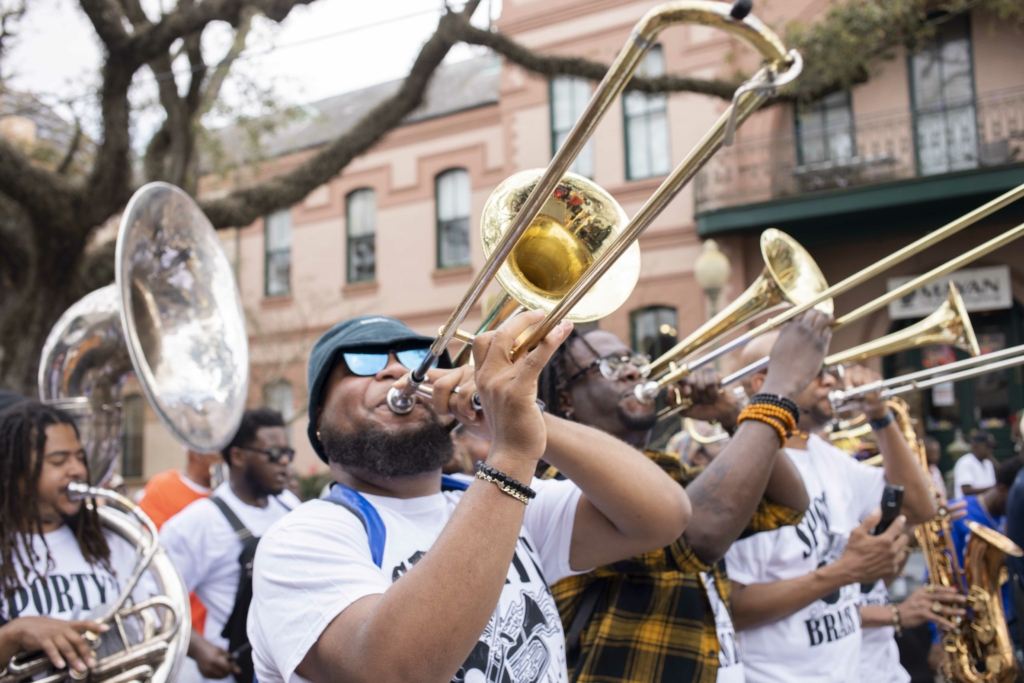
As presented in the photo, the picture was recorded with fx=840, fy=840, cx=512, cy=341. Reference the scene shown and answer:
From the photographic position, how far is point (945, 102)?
11789 millimetres

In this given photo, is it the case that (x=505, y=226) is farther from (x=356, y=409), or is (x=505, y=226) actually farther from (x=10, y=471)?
(x=10, y=471)

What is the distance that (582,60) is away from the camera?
847 centimetres

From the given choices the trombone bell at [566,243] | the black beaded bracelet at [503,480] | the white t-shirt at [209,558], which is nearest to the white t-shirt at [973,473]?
the white t-shirt at [209,558]

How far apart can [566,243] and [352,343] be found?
2.31ft

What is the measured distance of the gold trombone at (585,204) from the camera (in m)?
1.15

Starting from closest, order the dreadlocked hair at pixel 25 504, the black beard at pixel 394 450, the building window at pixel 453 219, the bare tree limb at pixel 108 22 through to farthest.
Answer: the black beard at pixel 394 450
the dreadlocked hair at pixel 25 504
the bare tree limb at pixel 108 22
the building window at pixel 453 219

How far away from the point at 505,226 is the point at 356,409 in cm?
75

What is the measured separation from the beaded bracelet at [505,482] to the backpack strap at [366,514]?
416mm

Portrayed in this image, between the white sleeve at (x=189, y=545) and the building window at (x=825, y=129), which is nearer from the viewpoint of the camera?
the white sleeve at (x=189, y=545)

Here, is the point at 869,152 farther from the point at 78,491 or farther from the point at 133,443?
the point at 133,443

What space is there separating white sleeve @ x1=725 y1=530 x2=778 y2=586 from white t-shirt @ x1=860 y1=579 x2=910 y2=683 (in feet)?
2.43

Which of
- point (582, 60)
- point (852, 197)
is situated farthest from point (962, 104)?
point (582, 60)

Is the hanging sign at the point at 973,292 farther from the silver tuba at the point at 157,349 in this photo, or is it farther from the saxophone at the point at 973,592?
the silver tuba at the point at 157,349

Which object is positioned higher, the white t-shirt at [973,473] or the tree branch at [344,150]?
the tree branch at [344,150]
